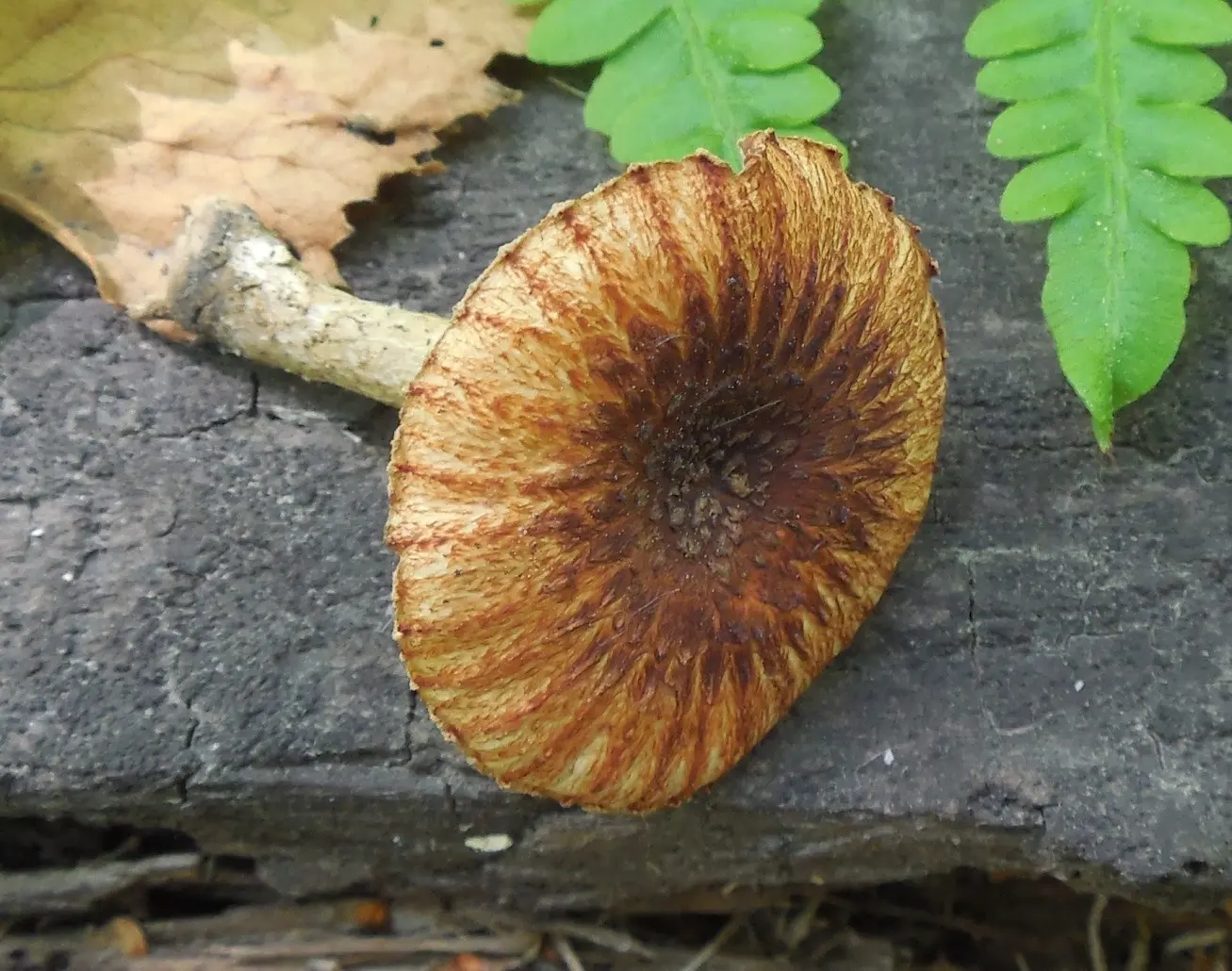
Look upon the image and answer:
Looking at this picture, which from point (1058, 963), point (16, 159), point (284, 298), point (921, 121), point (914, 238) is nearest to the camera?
point (914, 238)

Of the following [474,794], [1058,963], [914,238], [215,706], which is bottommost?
[1058,963]

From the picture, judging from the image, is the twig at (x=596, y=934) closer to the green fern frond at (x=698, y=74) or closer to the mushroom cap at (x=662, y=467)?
the mushroom cap at (x=662, y=467)

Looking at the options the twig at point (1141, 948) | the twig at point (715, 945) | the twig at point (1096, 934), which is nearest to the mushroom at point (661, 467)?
the twig at point (715, 945)

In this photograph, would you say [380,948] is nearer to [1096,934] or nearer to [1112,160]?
[1096,934]

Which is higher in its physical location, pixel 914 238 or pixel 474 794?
pixel 914 238

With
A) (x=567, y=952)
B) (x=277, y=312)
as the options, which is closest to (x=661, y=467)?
(x=277, y=312)

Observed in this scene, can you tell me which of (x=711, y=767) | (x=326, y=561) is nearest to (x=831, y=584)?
(x=711, y=767)

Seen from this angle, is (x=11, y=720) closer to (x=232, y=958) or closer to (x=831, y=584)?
(x=232, y=958)

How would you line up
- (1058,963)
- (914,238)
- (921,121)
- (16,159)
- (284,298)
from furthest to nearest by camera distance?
(1058,963), (921,121), (16,159), (284,298), (914,238)
